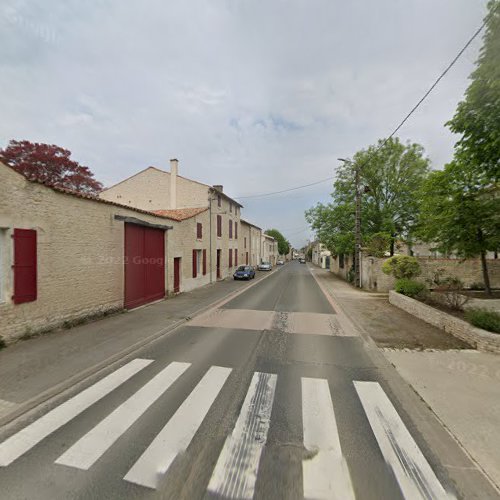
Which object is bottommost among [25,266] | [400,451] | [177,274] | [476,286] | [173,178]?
[400,451]

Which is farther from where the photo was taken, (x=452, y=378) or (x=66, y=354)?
(x=66, y=354)

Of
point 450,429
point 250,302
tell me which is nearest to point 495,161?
point 450,429

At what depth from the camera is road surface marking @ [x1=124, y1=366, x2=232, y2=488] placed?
98.4 inches

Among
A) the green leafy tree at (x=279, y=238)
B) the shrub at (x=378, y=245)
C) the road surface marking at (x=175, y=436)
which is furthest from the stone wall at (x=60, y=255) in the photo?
the green leafy tree at (x=279, y=238)

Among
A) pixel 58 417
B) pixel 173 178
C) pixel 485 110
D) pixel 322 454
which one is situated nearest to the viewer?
pixel 322 454

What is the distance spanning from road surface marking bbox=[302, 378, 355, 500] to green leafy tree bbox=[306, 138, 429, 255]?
55.6 feet

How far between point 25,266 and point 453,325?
37.4 feet

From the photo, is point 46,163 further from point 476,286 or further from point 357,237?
point 476,286

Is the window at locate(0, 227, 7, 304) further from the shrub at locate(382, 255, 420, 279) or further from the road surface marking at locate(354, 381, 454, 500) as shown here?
the shrub at locate(382, 255, 420, 279)

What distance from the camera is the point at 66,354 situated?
548cm

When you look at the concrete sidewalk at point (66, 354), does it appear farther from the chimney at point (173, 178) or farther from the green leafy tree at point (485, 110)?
the chimney at point (173, 178)

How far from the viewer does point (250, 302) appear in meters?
11.7

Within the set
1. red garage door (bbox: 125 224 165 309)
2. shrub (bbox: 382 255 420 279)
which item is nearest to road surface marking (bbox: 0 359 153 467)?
red garage door (bbox: 125 224 165 309)

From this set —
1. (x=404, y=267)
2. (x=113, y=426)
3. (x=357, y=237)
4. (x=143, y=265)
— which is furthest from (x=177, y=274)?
(x=404, y=267)
